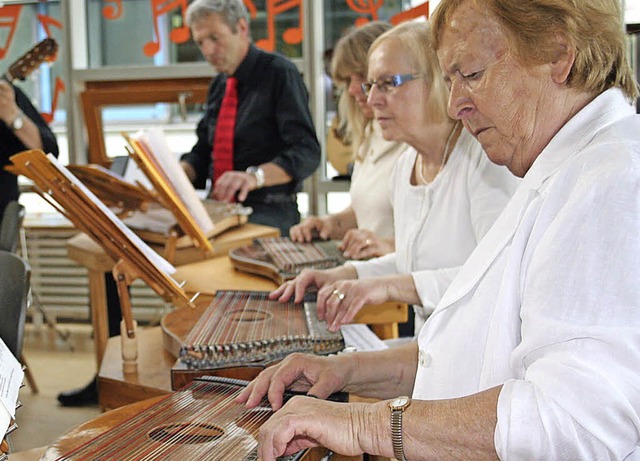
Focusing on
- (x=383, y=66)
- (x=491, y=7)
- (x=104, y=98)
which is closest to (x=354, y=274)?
(x=383, y=66)

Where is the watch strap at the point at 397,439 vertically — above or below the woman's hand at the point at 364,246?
above

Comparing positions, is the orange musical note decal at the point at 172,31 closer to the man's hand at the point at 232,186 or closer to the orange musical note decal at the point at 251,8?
the orange musical note decal at the point at 251,8

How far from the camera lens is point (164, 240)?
2.99 m

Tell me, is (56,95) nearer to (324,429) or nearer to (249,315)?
(249,315)

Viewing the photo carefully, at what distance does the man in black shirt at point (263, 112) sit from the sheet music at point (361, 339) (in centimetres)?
148

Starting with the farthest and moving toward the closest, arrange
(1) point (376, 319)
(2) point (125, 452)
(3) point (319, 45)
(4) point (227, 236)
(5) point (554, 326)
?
(3) point (319, 45) → (4) point (227, 236) → (1) point (376, 319) → (2) point (125, 452) → (5) point (554, 326)

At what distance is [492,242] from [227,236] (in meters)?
2.01

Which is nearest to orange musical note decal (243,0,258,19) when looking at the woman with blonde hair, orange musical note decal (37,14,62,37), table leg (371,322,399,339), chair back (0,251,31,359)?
orange musical note decal (37,14,62,37)

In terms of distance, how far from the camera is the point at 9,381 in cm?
109

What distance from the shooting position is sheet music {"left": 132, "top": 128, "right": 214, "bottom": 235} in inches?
106

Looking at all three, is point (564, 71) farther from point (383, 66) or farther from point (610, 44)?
point (383, 66)

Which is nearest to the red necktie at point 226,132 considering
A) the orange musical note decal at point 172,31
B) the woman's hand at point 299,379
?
the orange musical note decal at point 172,31

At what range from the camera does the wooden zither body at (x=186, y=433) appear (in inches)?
46.6

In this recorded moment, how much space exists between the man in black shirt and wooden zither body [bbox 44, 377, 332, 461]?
2433 mm
